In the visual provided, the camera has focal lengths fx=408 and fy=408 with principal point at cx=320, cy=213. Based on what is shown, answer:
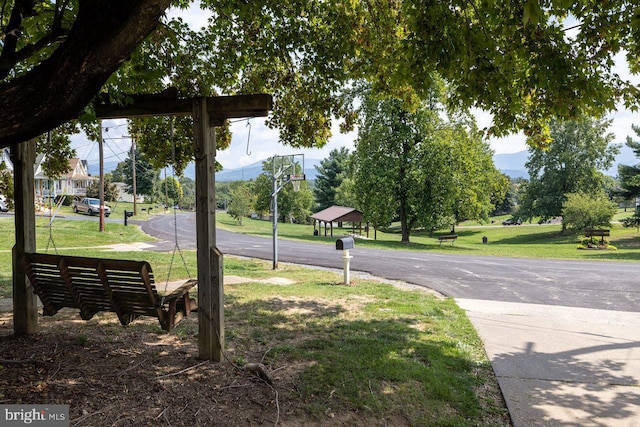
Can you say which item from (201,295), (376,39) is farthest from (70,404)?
(376,39)

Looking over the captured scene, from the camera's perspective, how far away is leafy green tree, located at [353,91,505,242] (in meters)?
25.9

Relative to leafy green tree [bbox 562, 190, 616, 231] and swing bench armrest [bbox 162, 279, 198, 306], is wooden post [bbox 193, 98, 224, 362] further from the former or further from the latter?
leafy green tree [bbox 562, 190, 616, 231]

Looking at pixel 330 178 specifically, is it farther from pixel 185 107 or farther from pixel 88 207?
pixel 185 107

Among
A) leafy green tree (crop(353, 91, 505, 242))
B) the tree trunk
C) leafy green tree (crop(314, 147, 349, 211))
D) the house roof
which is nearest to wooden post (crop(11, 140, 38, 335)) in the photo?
the tree trunk

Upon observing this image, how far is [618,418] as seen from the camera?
3523 mm

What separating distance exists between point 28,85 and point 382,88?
586 centimetres

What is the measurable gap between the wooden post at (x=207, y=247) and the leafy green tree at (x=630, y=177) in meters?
36.8

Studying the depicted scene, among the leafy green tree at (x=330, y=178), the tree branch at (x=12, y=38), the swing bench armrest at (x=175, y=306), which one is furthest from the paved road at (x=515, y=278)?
the leafy green tree at (x=330, y=178)

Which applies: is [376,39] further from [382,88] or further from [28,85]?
[28,85]

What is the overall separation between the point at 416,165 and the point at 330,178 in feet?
116

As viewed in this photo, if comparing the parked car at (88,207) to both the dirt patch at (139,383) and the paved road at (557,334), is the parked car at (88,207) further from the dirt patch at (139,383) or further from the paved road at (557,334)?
the dirt patch at (139,383)

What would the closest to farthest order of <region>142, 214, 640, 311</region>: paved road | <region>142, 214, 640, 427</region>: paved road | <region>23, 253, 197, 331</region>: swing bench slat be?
<region>142, 214, 640, 427</region>: paved road, <region>23, 253, 197, 331</region>: swing bench slat, <region>142, 214, 640, 311</region>: paved road

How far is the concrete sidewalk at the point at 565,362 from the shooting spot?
3.64m

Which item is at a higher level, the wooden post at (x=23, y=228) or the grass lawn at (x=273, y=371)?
the wooden post at (x=23, y=228)
